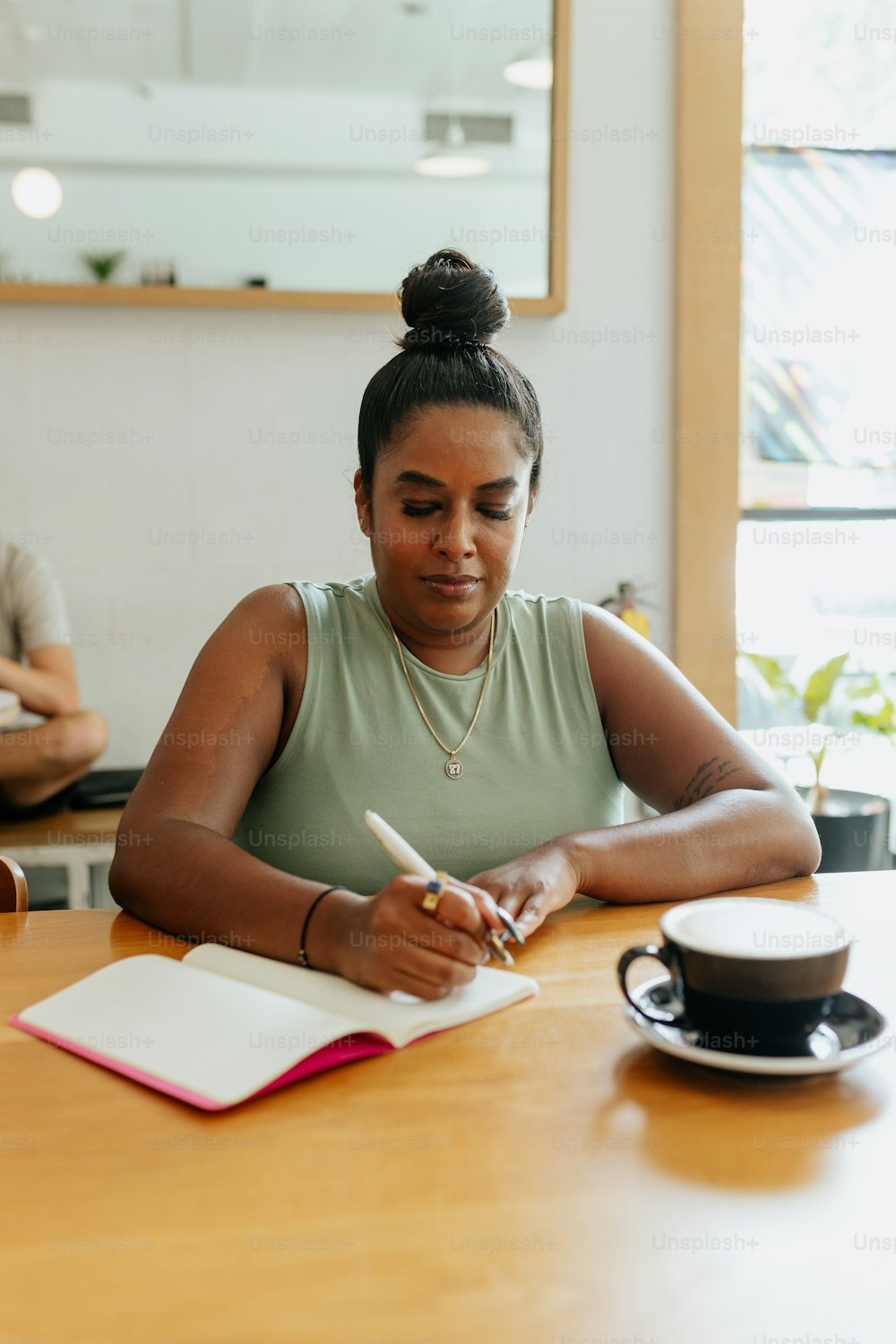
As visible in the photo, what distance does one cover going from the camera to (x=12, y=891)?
4.10ft

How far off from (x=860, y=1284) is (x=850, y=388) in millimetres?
3213

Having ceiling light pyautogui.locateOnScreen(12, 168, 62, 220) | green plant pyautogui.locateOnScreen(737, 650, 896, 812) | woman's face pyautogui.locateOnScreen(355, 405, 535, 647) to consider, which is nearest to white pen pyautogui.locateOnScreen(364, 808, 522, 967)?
woman's face pyautogui.locateOnScreen(355, 405, 535, 647)

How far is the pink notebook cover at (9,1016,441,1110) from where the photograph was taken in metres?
0.78

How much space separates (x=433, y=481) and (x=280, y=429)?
1613mm

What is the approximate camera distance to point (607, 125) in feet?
9.91

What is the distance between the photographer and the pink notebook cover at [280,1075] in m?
0.78

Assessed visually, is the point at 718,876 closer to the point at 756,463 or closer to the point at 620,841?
the point at 620,841

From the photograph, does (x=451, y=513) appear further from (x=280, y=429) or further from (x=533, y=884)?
(x=280, y=429)

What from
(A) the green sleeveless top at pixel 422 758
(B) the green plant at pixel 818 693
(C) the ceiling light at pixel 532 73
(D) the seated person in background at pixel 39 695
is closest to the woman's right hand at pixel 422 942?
(A) the green sleeveless top at pixel 422 758

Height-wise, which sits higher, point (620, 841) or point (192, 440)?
point (192, 440)

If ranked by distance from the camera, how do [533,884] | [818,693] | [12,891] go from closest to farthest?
[533,884]
[12,891]
[818,693]

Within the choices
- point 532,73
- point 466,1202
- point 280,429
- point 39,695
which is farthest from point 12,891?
point 532,73

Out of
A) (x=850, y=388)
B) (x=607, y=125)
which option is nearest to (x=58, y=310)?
(x=607, y=125)

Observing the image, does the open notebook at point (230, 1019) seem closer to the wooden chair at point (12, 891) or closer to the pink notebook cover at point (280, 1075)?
the pink notebook cover at point (280, 1075)
